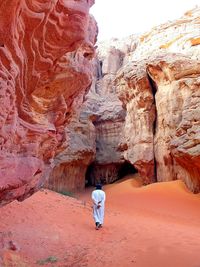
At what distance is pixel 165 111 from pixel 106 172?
30.6 ft

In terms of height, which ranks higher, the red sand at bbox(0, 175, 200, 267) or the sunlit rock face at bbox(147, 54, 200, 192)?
the sunlit rock face at bbox(147, 54, 200, 192)

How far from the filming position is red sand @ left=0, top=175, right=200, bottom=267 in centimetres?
720

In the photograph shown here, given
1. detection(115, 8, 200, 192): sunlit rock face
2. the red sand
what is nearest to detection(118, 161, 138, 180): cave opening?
detection(115, 8, 200, 192): sunlit rock face

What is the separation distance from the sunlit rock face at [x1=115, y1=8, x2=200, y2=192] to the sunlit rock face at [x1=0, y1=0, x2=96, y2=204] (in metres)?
8.25

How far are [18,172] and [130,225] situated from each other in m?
6.17

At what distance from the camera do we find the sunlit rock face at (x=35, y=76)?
4637 mm

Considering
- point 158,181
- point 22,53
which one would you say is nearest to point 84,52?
point 22,53

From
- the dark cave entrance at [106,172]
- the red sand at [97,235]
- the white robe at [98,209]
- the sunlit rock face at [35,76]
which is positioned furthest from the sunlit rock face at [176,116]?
the sunlit rock face at [35,76]

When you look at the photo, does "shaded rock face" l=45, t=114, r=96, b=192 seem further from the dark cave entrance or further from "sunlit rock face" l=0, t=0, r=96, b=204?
"sunlit rock face" l=0, t=0, r=96, b=204

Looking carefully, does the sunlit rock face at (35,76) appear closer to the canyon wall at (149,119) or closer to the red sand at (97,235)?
the red sand at (97,235)

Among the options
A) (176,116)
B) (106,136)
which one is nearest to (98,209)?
(176,116)

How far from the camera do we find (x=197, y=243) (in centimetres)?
845

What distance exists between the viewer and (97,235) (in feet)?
30.5

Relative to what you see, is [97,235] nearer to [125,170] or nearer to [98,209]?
[98,209]
